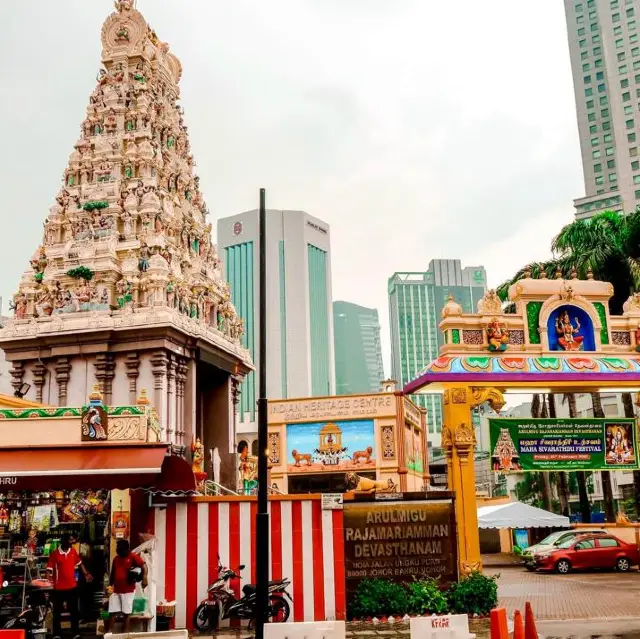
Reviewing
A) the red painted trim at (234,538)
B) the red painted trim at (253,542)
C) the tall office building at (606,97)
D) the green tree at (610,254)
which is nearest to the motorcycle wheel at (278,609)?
the red painted trim at (253,542)

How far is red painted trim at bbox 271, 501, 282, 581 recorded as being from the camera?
1520 cm

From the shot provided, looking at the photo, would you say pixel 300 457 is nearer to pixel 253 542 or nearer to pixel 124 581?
pixel 253 542

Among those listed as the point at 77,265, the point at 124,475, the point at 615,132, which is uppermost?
the point at 615,132

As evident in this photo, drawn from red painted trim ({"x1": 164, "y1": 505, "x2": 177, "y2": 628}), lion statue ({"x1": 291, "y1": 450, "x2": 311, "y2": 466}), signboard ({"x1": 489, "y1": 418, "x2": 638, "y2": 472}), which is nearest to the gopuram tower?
lion statue ({"x1": 291, "y1": 450, "x2": 311, "y2": 466})

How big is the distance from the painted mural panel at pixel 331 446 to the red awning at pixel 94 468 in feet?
87.4

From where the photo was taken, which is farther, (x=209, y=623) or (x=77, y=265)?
(x=77, y=265)

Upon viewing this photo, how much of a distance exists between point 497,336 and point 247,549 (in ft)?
29.5

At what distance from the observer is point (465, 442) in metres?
19.9

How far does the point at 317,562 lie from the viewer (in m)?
15.3

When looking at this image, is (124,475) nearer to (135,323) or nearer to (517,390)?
(517,390)

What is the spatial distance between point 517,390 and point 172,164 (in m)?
20.7

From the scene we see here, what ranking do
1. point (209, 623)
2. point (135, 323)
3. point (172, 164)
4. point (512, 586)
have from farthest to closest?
point (172, 164) < point (135, 323) < point (512, 586) < point (209, 623)

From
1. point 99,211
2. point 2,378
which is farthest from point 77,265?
point 2,378

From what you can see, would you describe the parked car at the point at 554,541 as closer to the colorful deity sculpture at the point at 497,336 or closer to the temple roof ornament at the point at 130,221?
the colorful deity sculpture at the point at 497,336
